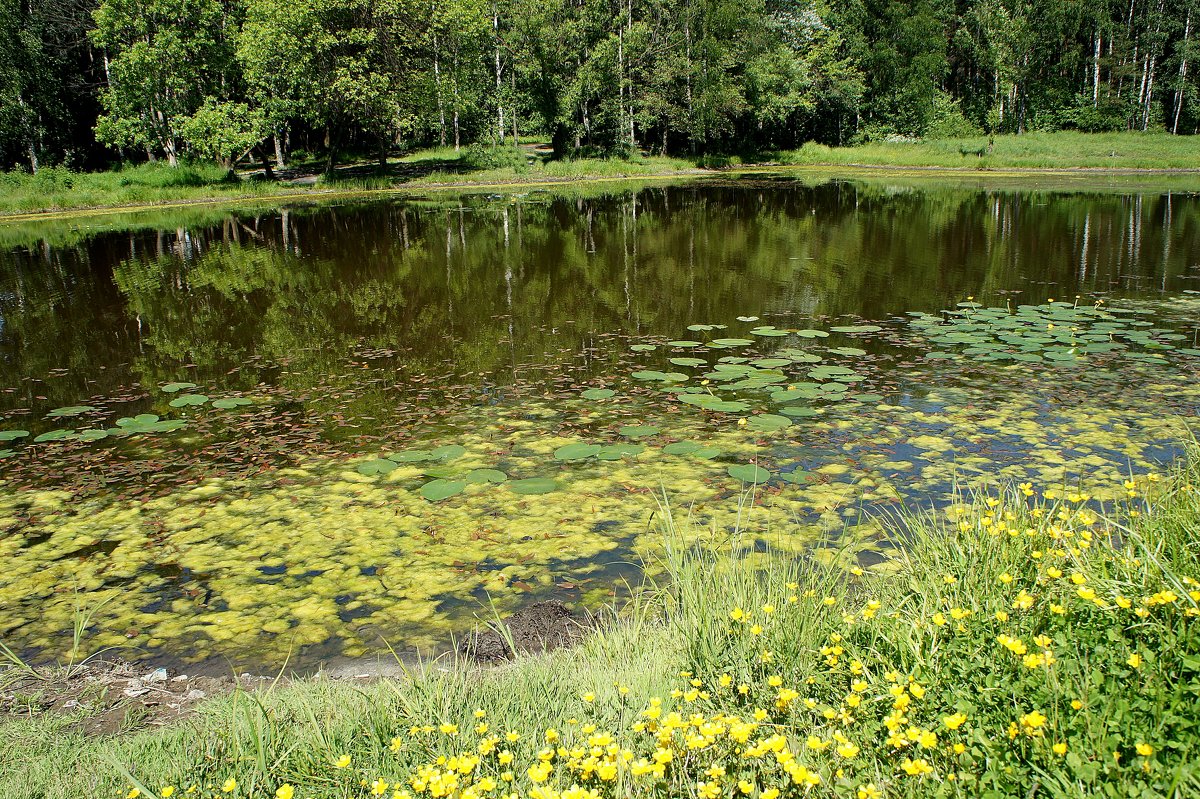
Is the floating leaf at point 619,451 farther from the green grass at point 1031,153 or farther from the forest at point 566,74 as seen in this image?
the green grass at point 1031,153

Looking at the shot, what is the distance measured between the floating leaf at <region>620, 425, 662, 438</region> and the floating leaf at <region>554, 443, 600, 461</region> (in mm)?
362

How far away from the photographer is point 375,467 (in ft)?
21.1

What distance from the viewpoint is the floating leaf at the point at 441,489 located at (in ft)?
19.4

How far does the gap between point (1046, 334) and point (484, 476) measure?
7359mm

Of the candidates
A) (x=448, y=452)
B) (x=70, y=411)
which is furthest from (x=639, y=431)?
(x=70, y=411)

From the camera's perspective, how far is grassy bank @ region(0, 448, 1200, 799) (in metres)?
2.41

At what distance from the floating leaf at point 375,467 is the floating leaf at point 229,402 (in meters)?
2.42

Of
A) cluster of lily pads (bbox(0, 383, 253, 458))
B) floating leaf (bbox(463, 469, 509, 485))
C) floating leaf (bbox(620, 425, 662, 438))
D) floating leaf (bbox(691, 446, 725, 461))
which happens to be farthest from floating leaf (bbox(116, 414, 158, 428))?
floating leaf (bbox(691, 446, 725, 461))

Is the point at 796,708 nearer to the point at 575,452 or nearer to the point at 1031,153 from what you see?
the point at 575,452

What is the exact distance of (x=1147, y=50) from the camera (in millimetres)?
49750

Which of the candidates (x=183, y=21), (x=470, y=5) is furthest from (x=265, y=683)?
(x=470, y=5)

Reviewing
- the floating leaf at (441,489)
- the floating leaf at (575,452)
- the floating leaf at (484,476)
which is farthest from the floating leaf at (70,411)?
the floating leaf at (575,452)

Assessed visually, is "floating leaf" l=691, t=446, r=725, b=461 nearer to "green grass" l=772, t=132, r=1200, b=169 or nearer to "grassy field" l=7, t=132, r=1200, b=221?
"grassy field" l=7, t=132, r=1200, b=221

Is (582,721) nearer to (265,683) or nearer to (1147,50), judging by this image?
(265,683)
